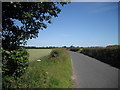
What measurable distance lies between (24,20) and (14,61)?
6.18 feet

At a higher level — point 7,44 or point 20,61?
point 7,44

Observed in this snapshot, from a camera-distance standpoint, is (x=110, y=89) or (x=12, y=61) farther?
(x=110, y=89)

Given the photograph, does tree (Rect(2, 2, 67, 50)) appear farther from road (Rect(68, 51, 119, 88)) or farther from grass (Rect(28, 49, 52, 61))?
grass (Rect(28, 49, 52, 61))

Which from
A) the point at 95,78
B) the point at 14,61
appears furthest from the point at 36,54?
the point at 14,61

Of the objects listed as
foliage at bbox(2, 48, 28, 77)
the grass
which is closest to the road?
foliage at bbox(2, 48, 28, 77)

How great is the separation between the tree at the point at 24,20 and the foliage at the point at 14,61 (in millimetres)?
413

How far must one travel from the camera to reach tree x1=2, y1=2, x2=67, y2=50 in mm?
5715

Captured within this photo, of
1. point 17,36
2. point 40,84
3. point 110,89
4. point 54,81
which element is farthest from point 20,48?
point 110,89

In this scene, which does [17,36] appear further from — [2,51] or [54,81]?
[54,81]

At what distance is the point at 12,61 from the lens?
5.83m

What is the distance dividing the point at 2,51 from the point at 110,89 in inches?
233

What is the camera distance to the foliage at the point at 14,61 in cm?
575

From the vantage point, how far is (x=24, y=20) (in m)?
5.97

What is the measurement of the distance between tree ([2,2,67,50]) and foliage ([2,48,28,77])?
413 millimetres
